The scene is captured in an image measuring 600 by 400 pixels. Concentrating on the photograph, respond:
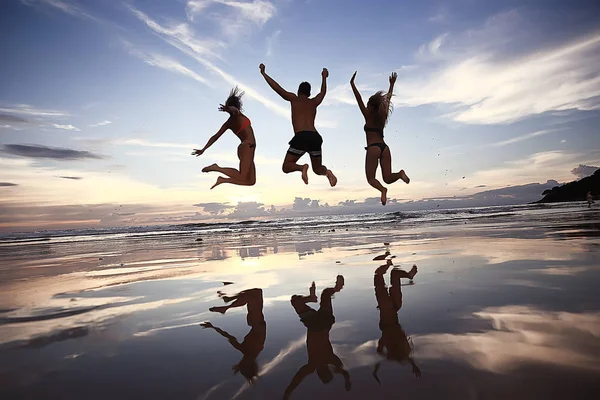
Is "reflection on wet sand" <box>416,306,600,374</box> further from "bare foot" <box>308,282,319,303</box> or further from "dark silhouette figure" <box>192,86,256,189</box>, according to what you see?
"dark silhouette figure" <box>192,86,256,189</box>

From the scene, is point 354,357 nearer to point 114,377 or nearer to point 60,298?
point 114,377

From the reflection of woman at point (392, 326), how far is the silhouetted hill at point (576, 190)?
2209 inches

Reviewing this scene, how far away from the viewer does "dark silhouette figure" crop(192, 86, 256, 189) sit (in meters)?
7.70

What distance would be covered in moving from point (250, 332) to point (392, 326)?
0.94 metres

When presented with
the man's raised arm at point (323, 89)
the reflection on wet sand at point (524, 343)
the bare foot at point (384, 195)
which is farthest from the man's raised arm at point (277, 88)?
the reflection on wet sand at point (524, 343)

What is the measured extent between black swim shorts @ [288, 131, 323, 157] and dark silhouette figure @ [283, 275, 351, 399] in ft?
14.5

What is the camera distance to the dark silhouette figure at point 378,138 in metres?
8.20

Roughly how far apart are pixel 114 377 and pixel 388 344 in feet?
4.77

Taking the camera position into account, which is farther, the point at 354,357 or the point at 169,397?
the point at 354,357

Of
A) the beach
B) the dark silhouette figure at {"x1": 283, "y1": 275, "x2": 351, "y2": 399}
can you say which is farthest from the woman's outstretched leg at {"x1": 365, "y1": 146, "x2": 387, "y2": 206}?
the dark silhouette figure at {"x1": 283, "y1": 275, "x2": 351, "y2": 399}

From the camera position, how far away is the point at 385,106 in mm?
8195

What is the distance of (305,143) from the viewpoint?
24.5 feet

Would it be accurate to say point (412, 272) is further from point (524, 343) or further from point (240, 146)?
point (240, 146)

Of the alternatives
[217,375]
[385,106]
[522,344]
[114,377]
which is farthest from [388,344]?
[385,106]
